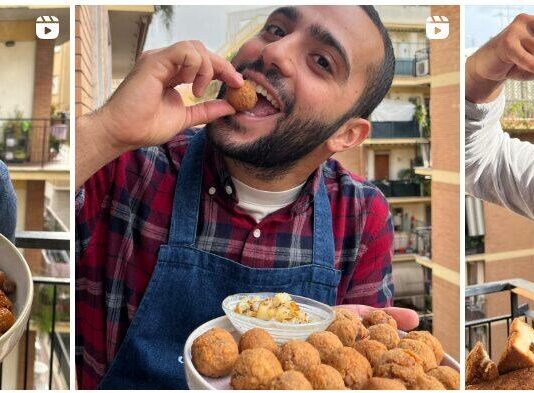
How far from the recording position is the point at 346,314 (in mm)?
1792

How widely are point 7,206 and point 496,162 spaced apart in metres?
1.53

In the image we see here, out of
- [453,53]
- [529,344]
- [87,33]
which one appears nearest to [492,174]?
[453,53]

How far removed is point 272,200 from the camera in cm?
185

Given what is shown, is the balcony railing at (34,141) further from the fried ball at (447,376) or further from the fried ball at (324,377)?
the fried ball at (447,376)

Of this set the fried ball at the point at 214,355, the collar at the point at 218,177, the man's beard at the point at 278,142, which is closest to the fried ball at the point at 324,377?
the fried ball at the point at 214,355

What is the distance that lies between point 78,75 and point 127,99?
0.22 meters

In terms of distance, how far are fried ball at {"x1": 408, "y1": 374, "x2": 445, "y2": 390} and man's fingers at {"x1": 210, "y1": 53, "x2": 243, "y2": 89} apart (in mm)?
950

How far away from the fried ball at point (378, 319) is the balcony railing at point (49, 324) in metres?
0.88

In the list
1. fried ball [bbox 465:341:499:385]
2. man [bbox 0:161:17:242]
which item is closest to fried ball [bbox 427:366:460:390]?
fried ball [bbox 465:341:499:385]

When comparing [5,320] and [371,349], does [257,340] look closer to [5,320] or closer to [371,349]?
[371,349]

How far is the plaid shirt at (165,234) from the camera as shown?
180 cm

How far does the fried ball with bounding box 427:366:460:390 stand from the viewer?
5.77 ft

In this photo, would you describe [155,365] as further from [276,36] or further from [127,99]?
[276,36]

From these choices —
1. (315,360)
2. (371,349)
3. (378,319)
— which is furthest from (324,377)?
(378,319)
